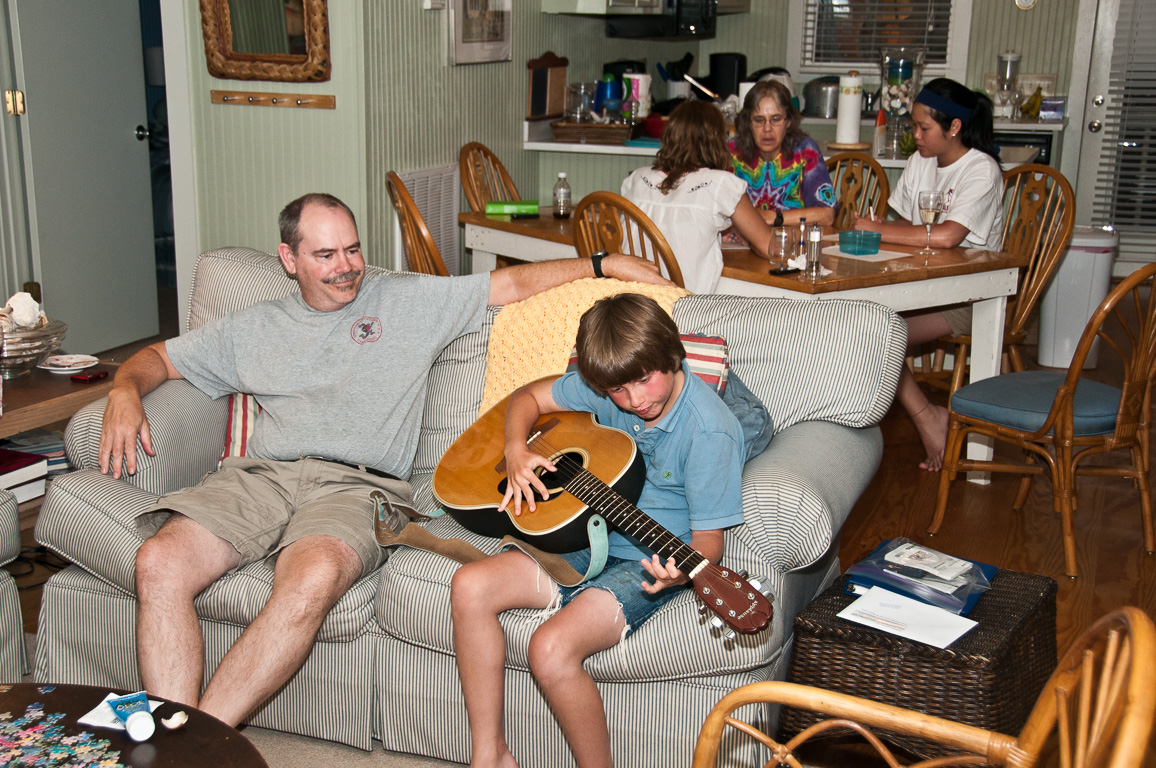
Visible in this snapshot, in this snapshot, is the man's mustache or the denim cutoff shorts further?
the man's mustache

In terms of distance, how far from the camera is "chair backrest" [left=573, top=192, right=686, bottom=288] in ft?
9.88

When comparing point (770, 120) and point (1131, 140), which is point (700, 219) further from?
point (1131, 140)

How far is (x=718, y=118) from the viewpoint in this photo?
317 centimetres

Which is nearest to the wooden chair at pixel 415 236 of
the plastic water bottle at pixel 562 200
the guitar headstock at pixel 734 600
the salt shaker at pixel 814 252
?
the plastic water bottle at pixel 562 200

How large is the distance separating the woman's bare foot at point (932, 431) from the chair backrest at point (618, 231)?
3.11ft

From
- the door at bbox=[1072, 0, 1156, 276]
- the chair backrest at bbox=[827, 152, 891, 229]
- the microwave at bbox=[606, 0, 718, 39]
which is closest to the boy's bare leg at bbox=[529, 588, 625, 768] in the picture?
the chair backrest at bbox=[827, 152, 891, 229]

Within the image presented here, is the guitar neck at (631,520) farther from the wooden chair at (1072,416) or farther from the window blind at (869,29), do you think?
the window blind at (869,29)

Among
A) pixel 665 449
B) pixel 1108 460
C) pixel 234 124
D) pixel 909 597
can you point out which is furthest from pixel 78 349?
pixel 1108 460

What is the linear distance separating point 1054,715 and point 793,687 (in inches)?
10.0

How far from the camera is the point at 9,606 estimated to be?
2.26 m

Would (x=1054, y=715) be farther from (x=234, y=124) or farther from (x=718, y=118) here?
(x=234, y=124)

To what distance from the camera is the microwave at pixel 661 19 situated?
526 cm

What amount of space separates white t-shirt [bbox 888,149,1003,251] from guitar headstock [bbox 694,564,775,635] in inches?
83.5

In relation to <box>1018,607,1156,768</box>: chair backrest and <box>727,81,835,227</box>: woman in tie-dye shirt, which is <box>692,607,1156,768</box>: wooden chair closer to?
<box>1018,607,1156,768</box>: chair backrest
